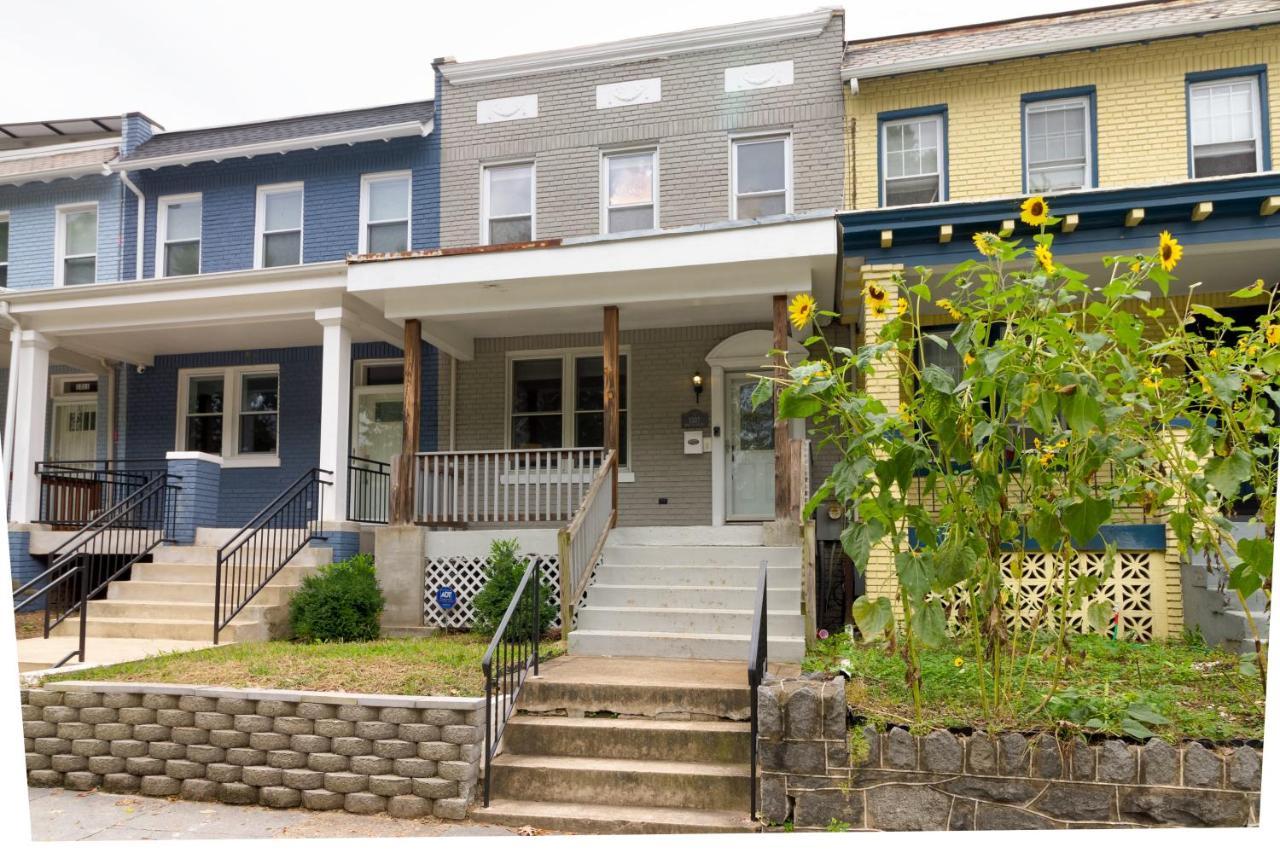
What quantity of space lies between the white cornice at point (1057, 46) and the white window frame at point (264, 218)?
677 centimetres

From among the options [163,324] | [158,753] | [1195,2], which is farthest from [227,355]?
[1195,2]

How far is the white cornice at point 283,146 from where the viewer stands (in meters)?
11.5

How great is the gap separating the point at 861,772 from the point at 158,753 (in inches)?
155

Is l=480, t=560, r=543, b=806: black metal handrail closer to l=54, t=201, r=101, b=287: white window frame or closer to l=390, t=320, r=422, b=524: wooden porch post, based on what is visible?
l=390, t=320, r=422, b=524: wooden porch post

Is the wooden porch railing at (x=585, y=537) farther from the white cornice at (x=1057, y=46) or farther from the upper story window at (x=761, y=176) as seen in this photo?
the white cornice at (x=1057, y=46)

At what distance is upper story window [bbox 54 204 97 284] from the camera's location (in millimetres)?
12523

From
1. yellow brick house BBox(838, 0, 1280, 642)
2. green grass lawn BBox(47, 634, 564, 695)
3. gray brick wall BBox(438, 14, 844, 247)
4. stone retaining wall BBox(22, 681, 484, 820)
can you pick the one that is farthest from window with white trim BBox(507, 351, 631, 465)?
stone retaining wall BBox(22, 681, 484, 820)

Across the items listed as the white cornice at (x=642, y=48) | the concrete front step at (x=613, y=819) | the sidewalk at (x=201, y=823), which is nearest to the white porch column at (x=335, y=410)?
the white cornice at (x=642, y=48)

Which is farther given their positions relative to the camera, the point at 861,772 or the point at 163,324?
the point at 163,324

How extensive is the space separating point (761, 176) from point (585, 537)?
5.16 m

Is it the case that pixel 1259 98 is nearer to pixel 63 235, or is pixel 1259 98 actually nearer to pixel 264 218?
pixel 264 218

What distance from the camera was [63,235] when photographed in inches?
498

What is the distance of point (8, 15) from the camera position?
4781 millimetres

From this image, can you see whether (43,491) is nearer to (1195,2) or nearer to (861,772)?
(861,772)
